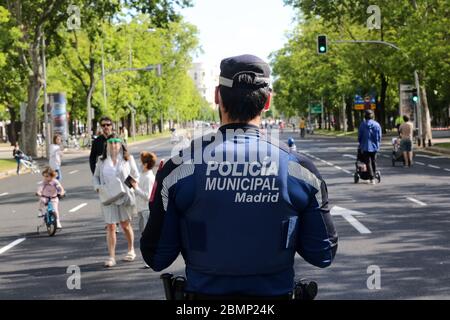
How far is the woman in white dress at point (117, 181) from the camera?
10156mm

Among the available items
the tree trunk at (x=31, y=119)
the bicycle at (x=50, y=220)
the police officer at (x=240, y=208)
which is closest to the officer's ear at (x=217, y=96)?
the police officer at (x=240, y=208)

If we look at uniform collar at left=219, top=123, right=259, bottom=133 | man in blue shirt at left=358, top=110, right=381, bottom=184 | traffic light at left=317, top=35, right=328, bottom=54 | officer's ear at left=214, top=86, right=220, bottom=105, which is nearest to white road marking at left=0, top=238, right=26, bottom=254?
officer's ear at left=214, top=86, right=220, bottom=105

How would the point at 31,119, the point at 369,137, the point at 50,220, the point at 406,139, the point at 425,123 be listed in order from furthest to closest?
the point at 31,119
the point at 425,123
the point at 406,139
the point at 369,137
the point at 50,220

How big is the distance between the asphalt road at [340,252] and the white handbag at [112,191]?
0.79m

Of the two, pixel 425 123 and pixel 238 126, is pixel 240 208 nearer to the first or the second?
pixel 238 126

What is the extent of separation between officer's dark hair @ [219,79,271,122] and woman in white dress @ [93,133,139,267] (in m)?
7.06

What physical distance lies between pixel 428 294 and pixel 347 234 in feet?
14.4

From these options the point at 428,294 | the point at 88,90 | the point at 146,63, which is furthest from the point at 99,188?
the point at 146,63

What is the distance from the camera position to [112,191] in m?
10.1

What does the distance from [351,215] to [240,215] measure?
11428mm

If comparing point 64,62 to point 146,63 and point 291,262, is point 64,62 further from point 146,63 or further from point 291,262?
point 291,262

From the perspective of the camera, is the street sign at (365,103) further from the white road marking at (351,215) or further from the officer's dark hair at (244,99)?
the officer's dark hair at (244,99)

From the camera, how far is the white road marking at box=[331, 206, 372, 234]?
40.5 feet

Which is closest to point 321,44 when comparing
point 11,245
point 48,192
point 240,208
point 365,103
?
point 48,192
